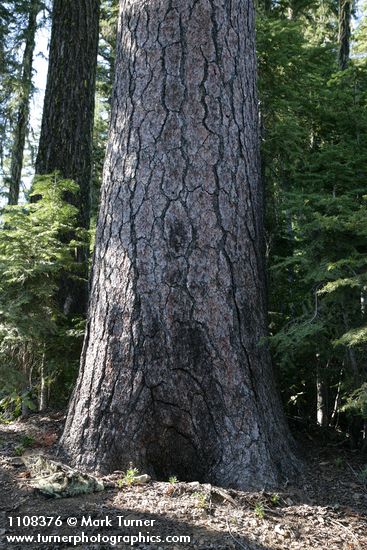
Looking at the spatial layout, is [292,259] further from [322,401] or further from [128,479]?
[128,479]

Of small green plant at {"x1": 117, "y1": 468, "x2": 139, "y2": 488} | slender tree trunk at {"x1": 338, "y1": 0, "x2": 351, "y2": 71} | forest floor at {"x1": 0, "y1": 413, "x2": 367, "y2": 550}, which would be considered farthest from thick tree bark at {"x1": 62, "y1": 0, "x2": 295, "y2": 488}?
slender tree trunk at {"x1": 338, "y1": 0, "x2": 351, "y2": 71}

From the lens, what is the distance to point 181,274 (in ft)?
12.2

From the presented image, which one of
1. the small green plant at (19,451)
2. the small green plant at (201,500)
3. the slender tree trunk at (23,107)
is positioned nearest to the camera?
the small green plant at (201,500)

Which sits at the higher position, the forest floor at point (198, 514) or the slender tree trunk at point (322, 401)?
the slender tree trunk at point (322, 401)

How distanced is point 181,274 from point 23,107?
12983 millimetres

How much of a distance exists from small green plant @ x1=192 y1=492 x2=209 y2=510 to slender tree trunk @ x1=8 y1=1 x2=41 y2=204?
12932mm

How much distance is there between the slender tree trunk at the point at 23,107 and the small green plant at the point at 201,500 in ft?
42.4

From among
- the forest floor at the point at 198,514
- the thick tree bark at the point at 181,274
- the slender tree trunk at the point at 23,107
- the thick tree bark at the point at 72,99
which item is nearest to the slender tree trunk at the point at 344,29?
the thick tree bark at the point at 72,99

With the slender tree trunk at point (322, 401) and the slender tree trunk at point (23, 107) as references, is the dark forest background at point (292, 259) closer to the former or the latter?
the slender tree trunk at point (322, 401)

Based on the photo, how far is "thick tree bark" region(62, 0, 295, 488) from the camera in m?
3.59

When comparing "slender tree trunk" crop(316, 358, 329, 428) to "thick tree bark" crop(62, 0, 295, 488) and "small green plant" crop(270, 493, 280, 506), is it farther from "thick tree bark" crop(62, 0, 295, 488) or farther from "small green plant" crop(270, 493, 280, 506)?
"small green plant" crop(270, 493, 280, 506)

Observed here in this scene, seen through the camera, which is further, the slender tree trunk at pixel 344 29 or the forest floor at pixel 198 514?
the slender tree trunk at pixel 344 29

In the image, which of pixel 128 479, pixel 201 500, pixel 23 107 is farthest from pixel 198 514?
pixel 23 107

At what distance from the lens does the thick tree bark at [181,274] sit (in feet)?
11.8
